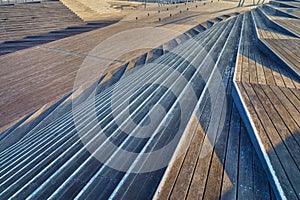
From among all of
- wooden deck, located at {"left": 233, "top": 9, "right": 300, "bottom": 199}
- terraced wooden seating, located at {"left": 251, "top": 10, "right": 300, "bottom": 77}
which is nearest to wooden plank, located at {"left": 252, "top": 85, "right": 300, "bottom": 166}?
wooden deck, located at {"left": 233, "top": 9, "right": 300, "bottom": 199}

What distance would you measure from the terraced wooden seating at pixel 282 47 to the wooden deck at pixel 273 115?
0.42 ft

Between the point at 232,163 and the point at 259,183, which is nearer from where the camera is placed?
the point at 259,183

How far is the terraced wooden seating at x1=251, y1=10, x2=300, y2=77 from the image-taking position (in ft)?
11.3

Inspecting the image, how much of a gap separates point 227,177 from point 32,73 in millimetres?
6452

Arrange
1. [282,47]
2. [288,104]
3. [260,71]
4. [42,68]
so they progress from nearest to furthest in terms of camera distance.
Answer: [288,104] → [260,71] → [282,47] → [42,68]

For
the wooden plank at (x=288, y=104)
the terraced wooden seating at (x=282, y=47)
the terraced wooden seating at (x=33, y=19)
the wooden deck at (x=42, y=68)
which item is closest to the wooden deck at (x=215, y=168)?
the wooden plank at (x=288, y=104)

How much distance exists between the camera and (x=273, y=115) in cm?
221

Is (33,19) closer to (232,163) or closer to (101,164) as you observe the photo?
(101,164)

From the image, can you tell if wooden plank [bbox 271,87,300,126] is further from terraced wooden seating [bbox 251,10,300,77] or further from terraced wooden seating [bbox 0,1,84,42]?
terraced wooden seating [bbox 0,1,84,42]

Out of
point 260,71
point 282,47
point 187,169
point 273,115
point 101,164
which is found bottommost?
point 101,164

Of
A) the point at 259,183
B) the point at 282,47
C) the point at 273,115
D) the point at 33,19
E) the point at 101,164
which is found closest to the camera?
the point at 259,183

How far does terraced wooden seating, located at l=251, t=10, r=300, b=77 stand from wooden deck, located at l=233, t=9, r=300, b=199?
5.0 inches

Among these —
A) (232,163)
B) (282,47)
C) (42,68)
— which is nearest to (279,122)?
(232,163)

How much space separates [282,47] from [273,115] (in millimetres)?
2711
